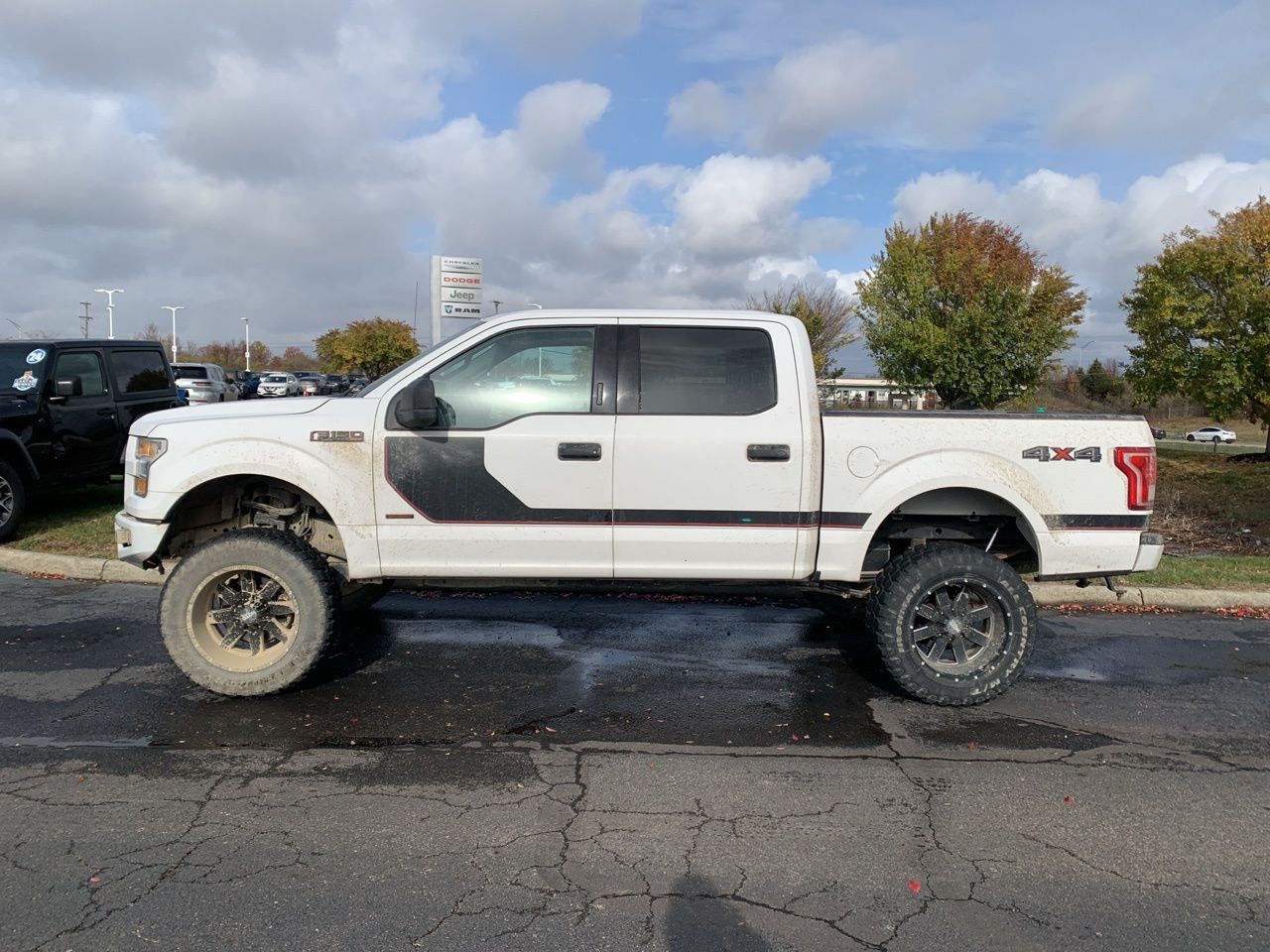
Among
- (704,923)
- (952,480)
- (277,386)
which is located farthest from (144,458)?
(277,386)

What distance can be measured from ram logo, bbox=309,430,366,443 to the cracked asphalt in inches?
57.1

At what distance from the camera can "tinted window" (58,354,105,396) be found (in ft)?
33.0

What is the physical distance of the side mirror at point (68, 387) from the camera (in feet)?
31.6

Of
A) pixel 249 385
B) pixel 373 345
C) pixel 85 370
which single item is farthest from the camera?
pixel 373 345

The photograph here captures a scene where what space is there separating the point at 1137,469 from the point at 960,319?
27.6 metres

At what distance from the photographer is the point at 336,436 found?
5.05m

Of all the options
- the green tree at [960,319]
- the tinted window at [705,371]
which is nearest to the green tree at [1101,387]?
the green tree at [960,319]

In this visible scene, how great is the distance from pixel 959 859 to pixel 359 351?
7012 cm

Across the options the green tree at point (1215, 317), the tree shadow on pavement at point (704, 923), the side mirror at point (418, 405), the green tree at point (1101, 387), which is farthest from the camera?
the green tree at point (1101, 387)

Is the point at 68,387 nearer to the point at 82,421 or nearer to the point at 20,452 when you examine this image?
the point at 82,421

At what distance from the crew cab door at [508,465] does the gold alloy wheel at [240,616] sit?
66 cm

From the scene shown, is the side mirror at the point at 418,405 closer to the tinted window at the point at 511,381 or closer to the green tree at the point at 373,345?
the tinted window at the point at 511,381

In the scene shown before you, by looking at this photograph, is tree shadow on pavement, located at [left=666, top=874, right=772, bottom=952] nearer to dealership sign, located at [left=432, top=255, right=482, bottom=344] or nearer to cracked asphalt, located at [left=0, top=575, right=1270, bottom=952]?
cracked asphalt, located at [left=0, top=575, right=1270, bottom=952]

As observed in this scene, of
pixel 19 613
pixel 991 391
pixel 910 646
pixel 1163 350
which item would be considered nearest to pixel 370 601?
pixel 19 613
